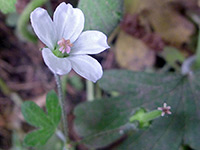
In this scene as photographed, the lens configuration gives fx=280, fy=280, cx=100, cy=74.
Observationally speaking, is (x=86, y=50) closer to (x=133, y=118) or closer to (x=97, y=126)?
(x=133, y=118)

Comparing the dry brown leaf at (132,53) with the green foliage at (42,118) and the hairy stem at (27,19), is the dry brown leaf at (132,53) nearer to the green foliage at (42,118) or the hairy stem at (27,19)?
the hairy stem at (27,19)

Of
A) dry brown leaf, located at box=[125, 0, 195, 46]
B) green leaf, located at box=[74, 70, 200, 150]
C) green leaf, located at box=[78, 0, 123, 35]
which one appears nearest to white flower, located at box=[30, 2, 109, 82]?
green leaf, located at box=[78, 0, 123, 35]

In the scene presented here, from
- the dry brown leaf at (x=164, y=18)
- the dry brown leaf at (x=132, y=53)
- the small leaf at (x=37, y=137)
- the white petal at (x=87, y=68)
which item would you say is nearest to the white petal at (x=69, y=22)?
the white petal at (x=87, y=68)

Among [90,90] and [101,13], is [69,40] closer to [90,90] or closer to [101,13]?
[101,13]

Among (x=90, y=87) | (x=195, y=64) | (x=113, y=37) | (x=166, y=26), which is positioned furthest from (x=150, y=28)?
(x=90, y=87)

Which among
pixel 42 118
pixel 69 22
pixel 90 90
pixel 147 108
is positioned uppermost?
pixel 69 22

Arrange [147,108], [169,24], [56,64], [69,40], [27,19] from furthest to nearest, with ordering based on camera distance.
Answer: [169,24], [27,19], [147,108], [69,40], [56,64]

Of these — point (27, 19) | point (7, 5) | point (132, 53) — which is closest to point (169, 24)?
point (132, 53)
